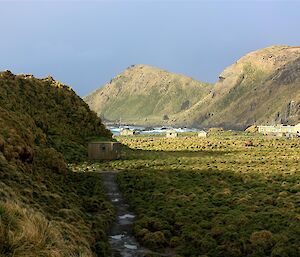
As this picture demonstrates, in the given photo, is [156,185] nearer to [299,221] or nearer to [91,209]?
[91,209]

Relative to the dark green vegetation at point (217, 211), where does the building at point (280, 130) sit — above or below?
above

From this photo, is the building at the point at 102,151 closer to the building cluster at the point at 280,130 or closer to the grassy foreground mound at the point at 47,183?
the grassy foreground mound at the point at 47,183

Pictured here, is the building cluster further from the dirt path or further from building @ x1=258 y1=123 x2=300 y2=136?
the dirt path

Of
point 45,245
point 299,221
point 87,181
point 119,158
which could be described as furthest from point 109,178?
point 45,245

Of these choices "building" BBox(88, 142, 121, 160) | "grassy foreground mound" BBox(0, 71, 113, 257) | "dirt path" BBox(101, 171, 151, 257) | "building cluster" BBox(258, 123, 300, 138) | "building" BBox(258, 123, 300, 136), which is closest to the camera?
"grassy foreground mound" BBox(0, 71, 113, 257)

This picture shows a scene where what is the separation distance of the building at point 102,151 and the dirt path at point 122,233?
22.0m

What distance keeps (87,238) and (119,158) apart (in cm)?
3928

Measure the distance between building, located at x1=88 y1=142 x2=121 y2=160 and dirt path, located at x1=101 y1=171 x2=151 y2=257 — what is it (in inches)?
865

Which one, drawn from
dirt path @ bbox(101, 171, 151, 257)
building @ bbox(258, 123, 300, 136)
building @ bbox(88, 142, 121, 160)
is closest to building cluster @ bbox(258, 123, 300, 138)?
building @ bbox(258, 123, 300, 136)

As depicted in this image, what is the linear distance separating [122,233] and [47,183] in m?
9.07

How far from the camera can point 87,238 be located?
18594mm

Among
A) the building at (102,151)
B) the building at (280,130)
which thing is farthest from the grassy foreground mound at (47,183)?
the building at (280,130)

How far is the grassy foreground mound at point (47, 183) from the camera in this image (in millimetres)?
12453

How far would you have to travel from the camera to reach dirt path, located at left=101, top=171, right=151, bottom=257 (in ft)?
63.0
